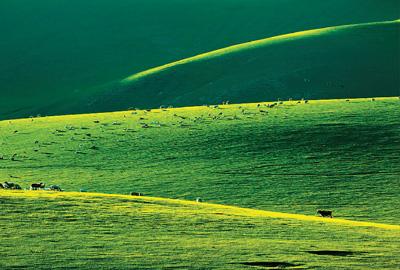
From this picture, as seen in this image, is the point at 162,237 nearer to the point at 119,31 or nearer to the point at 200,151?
the point at 200,151

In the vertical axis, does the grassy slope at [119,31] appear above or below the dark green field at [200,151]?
above

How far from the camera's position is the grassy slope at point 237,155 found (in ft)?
144

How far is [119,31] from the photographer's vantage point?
152875mm

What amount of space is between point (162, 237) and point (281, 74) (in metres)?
79.0

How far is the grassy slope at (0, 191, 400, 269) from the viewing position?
2283cm

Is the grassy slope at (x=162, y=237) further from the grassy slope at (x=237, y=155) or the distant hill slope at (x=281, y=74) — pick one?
the distant hill slope at (x=281, y=74)

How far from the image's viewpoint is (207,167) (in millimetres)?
50219

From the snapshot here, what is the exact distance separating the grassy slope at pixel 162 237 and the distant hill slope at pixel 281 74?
65.3 meters

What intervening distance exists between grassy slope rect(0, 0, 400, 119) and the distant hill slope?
60.8ft

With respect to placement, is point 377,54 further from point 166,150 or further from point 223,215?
point 223,215

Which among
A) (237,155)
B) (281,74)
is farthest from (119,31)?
(237,155)

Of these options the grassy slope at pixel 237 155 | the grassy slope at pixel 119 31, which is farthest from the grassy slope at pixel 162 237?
the grassy slope at pixel 119 31

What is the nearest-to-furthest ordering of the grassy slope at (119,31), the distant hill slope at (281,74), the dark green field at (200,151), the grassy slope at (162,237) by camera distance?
the grassy slope at (162,237)
the dark green field at (200,151)
the distant hill slope at (281,74)
the grassy slope at (119,31)

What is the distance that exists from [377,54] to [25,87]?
55.0m
